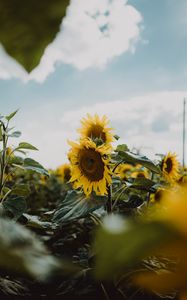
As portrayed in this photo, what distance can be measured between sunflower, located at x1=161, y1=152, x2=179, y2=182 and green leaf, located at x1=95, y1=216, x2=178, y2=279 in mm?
1893

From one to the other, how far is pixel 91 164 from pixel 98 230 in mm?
1392

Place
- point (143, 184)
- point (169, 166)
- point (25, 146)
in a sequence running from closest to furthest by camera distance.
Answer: point (143, 184) → point (25, 146) → point (169, 166)

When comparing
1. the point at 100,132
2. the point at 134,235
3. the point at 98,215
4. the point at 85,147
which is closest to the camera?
the point at 134,235

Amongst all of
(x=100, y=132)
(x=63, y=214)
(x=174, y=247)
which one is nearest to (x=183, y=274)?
(x=174, y=247)

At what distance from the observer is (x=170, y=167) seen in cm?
212

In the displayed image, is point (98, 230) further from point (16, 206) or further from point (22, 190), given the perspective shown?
point (22, 190)

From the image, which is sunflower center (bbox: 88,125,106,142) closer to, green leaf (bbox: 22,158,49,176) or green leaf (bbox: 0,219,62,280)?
green leaf (bbox: 22,158,49,176)

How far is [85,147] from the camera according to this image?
1.55m

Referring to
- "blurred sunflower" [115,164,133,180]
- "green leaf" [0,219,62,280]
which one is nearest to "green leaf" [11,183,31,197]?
"blurred sunflower" [115,164,133,180]

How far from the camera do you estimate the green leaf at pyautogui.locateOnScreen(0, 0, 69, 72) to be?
146 mm

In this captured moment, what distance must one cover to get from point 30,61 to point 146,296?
4.18 ft

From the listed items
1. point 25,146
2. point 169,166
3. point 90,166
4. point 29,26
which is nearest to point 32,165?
point 25,146

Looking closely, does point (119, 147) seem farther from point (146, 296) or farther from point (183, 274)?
point (183, 274)

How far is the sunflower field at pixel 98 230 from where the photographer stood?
123 mm
